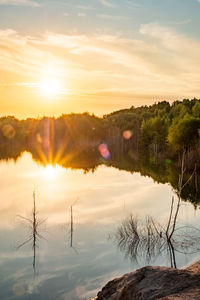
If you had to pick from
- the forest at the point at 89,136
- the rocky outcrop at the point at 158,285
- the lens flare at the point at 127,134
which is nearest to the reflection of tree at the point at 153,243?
the rocky outcrop at the point at 158,285

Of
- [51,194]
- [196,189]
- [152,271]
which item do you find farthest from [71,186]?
[152,271]

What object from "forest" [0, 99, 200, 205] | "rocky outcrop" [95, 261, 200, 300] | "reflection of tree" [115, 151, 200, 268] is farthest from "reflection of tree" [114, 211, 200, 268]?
"forest" [0, 99, 200, 205]

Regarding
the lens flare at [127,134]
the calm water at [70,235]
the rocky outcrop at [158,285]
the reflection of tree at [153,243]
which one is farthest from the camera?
the lens flare at [127,134]

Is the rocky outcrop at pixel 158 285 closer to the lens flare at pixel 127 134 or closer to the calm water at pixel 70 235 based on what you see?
the calm water at pixel 70 235

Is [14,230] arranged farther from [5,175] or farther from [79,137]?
[79,137]

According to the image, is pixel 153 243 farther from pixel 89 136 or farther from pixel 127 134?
pixel 89 136

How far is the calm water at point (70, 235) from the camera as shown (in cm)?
972

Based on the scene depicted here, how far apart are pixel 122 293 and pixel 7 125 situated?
106821 mm

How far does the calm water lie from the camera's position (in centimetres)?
972

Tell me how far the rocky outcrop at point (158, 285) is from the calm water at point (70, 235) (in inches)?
105

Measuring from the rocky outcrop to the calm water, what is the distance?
268 centimetres

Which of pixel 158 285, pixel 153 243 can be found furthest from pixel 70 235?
pixel 158 285

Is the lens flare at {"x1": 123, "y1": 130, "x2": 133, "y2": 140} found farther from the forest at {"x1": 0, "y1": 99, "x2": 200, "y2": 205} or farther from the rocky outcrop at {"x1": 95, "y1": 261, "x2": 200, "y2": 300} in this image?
the rocky outcrop at {"x1": 95, "y1": 261, "x2": 200, "y2": 300}

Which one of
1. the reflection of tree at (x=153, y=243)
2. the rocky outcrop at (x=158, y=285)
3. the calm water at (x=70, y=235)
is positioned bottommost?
the calm water at (x=70, y=235)
